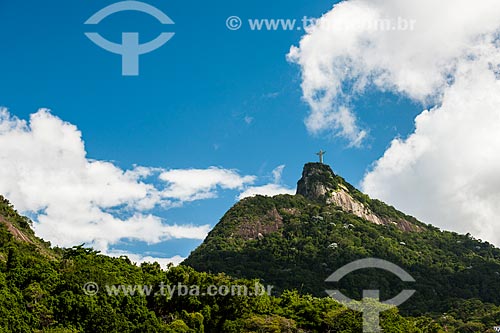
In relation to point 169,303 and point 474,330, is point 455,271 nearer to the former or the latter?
point 474,330

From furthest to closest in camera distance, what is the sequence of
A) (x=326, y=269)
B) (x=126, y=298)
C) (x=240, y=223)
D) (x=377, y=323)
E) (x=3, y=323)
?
(x=240, y=223) → (x=326, y=269) → (x=377, y=323) → (x=126, y=298) → (x=3, y=323)

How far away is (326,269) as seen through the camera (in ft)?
341

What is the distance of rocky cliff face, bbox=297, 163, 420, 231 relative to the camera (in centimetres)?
14038

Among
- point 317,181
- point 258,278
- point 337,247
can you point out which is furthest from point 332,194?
point 258,278

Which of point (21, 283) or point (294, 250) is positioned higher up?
point (294, 250)

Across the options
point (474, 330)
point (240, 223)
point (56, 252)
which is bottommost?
point (474, 330)

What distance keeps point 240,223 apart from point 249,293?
7682cm

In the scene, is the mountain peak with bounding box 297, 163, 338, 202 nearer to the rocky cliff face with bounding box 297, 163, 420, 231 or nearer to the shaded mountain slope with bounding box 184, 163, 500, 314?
the rocky cliff face with bounding box 297, 163, 420, 231

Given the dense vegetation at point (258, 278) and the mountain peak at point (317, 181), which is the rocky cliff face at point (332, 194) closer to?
the mountain peak at point (317, 181)

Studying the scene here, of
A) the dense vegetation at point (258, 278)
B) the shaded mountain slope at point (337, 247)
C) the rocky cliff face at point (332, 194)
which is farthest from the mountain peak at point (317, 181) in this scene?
the dense vegetation at point (258, 278)

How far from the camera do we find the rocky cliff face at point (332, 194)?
140m

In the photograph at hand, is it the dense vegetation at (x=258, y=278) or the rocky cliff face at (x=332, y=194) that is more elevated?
the rocky cliff face at (x=332, y=194)

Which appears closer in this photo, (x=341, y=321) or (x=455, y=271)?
(x=341, y=321)

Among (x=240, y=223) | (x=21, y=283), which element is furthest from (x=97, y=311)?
(x=240, y=223)
